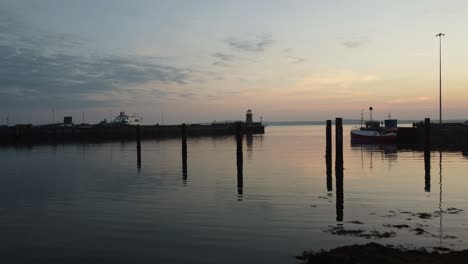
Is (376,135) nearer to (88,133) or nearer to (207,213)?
(88,133)

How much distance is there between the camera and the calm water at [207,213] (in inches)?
576

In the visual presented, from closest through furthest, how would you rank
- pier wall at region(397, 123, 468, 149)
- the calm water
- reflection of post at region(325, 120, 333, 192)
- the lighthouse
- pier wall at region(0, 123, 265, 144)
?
the calm water → reflection of post at region(325, 120, 333, 192) → pier wall at region(397, 123, 468, 149) → pier wall at region(0, 123, 265, 144) → the lighthouse

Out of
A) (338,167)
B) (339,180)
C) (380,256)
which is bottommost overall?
(380,256)

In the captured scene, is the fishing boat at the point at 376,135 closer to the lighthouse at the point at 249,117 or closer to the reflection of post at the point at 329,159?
the reflection of post at the point at 329,159

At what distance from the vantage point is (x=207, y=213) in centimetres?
2047

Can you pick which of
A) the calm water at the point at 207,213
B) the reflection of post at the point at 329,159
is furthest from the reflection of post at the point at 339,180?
the reflection of post at the point at 329,159

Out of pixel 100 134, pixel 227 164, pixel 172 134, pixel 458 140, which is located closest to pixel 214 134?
pixel 172 134

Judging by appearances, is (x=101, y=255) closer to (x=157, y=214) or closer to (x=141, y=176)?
(x=157, y=214)

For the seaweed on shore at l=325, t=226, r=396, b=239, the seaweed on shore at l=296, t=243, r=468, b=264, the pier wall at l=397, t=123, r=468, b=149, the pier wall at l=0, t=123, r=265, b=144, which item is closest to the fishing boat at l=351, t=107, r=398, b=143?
the pier wall at l=397, t=123, r=468, b=149

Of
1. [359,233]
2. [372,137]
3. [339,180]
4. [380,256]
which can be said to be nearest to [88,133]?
[372,137]

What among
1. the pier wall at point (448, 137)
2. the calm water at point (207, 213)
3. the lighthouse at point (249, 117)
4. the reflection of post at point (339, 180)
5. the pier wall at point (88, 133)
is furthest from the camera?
the lighthouse at point (249, 117)

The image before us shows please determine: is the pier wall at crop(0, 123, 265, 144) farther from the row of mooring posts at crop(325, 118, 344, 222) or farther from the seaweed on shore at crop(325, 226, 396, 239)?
the seaweed on shore at crop(325, 226, 396, 239)

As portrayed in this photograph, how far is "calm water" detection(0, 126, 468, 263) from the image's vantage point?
14.6m

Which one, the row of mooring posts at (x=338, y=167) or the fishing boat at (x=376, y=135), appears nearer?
the row of mooring posts at (x=338, y=167)
